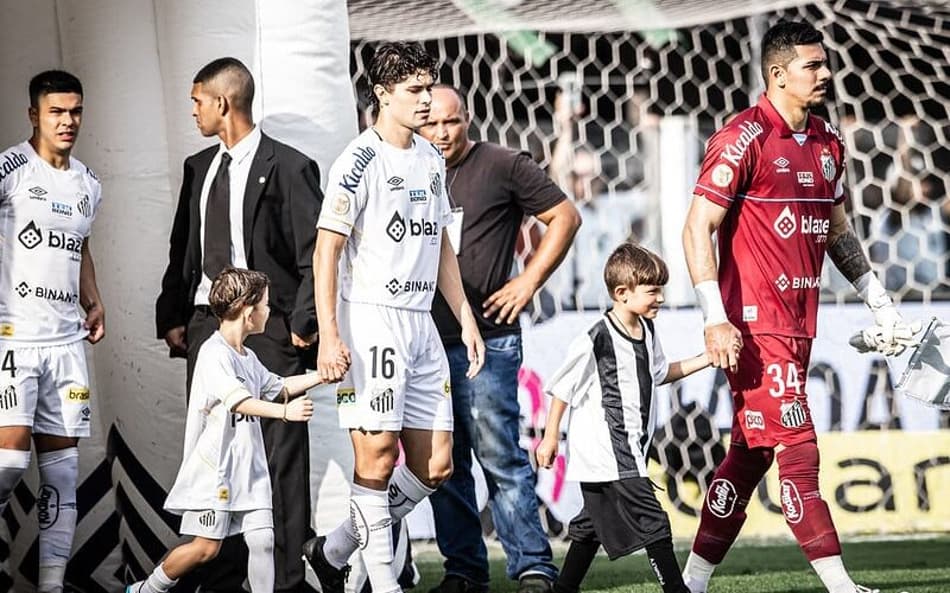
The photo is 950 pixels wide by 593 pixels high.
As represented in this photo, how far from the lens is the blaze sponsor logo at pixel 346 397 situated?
5.42 meters

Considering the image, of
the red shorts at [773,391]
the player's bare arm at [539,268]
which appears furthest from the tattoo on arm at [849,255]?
the player's bare arm at [539,268]

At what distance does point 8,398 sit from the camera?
228 inches

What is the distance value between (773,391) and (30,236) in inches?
107

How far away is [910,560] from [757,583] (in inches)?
45.4

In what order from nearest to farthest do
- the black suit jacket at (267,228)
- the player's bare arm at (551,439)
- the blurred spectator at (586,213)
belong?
the player's bare arm at (551,439), the black suit jacket at (267,228), the blurred spectator at (586,213)

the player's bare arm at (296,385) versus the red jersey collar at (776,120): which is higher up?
the red jersey collar at (776,120)

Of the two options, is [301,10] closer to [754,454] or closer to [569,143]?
[754,454]

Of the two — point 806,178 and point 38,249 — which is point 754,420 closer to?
point 806,178

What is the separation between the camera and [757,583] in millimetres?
6867

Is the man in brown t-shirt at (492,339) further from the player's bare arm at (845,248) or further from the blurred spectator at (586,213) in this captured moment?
the blurred spectator at (586,213)

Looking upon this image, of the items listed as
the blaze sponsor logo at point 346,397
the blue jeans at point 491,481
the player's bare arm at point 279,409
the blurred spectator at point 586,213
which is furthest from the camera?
the blurred spectator at point 586,213

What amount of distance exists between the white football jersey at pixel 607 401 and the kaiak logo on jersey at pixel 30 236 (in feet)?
6.34

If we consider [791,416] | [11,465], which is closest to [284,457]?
[11,465]

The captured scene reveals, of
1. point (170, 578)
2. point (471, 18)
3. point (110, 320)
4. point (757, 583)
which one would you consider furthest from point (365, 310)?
point (471, 18)
